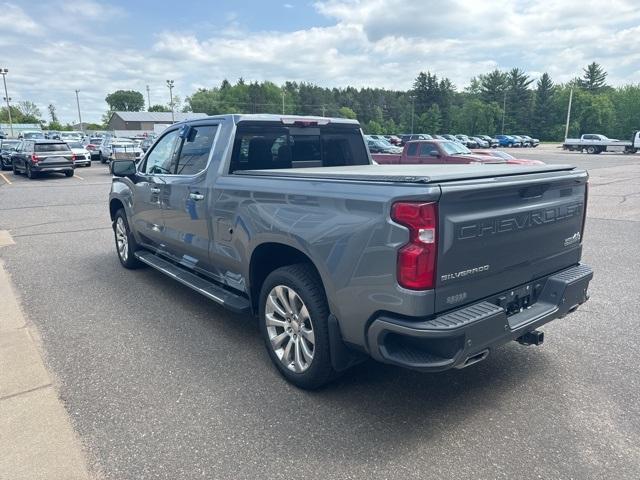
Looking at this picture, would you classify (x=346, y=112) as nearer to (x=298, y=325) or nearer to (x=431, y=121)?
(x=431, y=121)

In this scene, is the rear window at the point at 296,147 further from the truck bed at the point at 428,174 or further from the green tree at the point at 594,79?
the green tree at the point at 594,79

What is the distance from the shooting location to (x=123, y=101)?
162 m

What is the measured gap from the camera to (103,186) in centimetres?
1838

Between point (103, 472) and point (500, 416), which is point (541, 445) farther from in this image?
point (103, 472)

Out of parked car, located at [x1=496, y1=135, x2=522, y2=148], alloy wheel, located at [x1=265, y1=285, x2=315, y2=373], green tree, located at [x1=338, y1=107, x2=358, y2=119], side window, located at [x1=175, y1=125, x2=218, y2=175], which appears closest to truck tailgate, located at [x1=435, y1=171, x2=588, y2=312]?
alloy wheel, located at [x1=265, y1=285, x2=315, y2=373]

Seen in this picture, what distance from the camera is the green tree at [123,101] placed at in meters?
162

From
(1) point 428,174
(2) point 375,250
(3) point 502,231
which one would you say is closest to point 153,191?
(2) point 375,250

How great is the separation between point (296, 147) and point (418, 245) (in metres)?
2.46

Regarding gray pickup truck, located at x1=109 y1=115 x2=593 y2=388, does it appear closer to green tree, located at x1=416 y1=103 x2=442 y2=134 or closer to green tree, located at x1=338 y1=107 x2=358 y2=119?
green tree, located at x1=416 y1=103 x2=442 y2=134

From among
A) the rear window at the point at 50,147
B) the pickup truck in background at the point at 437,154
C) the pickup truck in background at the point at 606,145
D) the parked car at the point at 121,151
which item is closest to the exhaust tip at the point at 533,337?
the pickup truck in background at the point at 437,154

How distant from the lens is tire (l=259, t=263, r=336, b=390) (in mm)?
3127

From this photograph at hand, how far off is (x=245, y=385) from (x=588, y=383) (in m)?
2.49

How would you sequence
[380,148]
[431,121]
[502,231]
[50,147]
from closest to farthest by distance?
1. [502,231]
2. [50,147]
3. [380,148]
4. [431,121]

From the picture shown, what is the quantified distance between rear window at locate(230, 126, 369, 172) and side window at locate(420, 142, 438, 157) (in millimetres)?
12187
